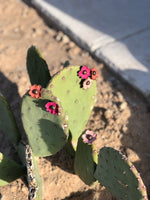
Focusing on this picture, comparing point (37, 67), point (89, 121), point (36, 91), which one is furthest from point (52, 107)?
point (89, 121)

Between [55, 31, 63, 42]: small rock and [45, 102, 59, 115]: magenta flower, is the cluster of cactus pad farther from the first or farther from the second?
[55, 31, 63, 42]: small rock

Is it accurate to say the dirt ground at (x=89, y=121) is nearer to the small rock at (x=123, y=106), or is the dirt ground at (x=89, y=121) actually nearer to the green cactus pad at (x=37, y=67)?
the small rock at (x=123, y=106)

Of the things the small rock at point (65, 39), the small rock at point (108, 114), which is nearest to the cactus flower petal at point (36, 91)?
the small rock at point (108, 114)

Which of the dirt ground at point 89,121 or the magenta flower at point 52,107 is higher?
the magenta flower at point 52,107

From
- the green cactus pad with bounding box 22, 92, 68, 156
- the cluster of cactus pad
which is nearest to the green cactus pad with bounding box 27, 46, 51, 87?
the cluster of cactus pad

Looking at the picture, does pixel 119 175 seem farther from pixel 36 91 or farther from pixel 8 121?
pixel 8 121

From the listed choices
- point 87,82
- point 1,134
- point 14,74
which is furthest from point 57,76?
point 14,74

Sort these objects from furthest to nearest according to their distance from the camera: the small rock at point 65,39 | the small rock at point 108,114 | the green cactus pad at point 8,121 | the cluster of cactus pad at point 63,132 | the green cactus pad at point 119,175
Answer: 1. the small rock at point 65,39
2. the small rock at point 108,114
3. the green cactus pad at point 8,121
4. the cluster of cactus pad at point 63,132
5. the green cactus pad at point 119,175
